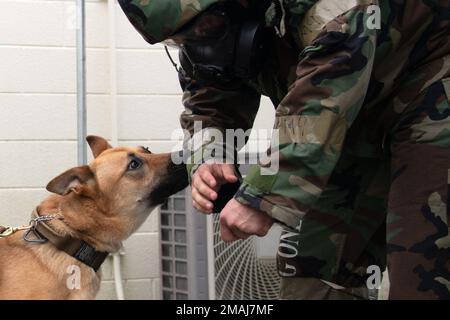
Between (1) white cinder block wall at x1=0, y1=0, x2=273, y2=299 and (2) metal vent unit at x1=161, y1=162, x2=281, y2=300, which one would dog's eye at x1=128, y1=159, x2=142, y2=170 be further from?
(1) white cinder block wall at x1=0, y1=0, x2=273, y2=299

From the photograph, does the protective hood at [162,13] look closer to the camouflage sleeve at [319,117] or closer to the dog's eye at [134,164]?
the camouflage sleeve at [319,117]

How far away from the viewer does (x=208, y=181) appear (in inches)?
76.5

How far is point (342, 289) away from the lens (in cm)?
211

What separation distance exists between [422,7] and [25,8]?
279 cm

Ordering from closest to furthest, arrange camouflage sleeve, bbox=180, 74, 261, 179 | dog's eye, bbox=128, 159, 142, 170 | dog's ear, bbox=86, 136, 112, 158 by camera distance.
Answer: camouflage sleeve, bbox=180, 74, 261, 179
dog's eye, bbox=128, 159, 142, 170
dog's ear, bbox=86, 136, 112, 158

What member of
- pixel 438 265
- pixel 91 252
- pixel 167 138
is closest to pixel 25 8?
pixel 167 138

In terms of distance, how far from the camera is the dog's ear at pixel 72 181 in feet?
9.30

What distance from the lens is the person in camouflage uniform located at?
157 centimetres

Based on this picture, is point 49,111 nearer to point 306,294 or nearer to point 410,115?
point 306,294

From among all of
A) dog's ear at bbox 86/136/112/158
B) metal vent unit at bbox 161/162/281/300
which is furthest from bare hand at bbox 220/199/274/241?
dog's ear at bbox 86/136/112/158

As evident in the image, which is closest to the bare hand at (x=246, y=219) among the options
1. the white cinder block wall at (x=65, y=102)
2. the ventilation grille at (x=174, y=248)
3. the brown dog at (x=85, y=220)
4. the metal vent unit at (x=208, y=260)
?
the brown dog at (x=85, y=220)

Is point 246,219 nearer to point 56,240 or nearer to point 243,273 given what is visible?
point 56,240

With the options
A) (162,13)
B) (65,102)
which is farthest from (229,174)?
(65,102)

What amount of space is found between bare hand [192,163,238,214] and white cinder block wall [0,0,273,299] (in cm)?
209
